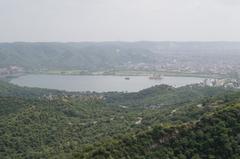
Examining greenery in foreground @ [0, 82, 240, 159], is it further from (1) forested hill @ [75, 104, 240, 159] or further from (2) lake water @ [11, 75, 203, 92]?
(2) lake water @ [11, 75, 203, 92]

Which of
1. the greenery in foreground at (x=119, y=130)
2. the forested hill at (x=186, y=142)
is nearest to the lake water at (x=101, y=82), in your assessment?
the greenery in foreground at (x=119, y=130)

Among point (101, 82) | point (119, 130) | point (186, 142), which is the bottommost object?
point (101, 82)

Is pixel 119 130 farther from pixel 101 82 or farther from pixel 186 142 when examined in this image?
pixel 101 82

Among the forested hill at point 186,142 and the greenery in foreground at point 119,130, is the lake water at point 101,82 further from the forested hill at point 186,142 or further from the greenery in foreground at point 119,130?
the forested hill at point 186,142

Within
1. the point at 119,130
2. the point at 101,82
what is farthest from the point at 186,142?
the point at 101,82

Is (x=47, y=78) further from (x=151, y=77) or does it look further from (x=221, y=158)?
(x=221, y=158)

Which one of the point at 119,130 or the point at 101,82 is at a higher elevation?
the point at 119,130
